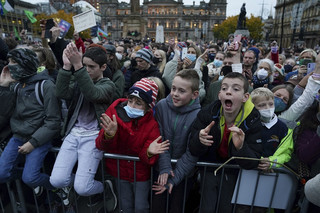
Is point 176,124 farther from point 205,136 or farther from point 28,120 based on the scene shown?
point 28,120

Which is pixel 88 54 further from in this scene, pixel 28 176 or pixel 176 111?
pixel 28 176

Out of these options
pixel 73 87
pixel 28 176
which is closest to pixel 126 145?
pixel 73 87

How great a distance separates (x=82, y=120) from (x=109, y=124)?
84 cm

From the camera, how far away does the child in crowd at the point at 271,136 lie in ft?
8.55

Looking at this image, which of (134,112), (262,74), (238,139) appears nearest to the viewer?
(238,139)

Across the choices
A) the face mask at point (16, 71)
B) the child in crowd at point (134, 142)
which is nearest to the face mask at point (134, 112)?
the child in crowd at point (134, 142)

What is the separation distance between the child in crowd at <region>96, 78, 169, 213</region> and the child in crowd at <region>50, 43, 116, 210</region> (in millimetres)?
253

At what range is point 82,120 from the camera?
3.13m

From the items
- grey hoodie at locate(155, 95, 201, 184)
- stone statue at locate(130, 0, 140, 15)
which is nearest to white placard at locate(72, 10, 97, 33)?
grey hoodie at locate(155, 95, 201, 184)

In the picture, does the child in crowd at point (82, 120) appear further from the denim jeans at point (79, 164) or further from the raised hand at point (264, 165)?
the raised hand at point (264, 165)

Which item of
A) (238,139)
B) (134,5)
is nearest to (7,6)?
(238,139)

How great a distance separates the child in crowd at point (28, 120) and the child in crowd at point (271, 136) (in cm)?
267

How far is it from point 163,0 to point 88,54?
128648mm

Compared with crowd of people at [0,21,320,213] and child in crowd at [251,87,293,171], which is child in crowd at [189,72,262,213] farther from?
child in crowd at [251,87,293,171]
